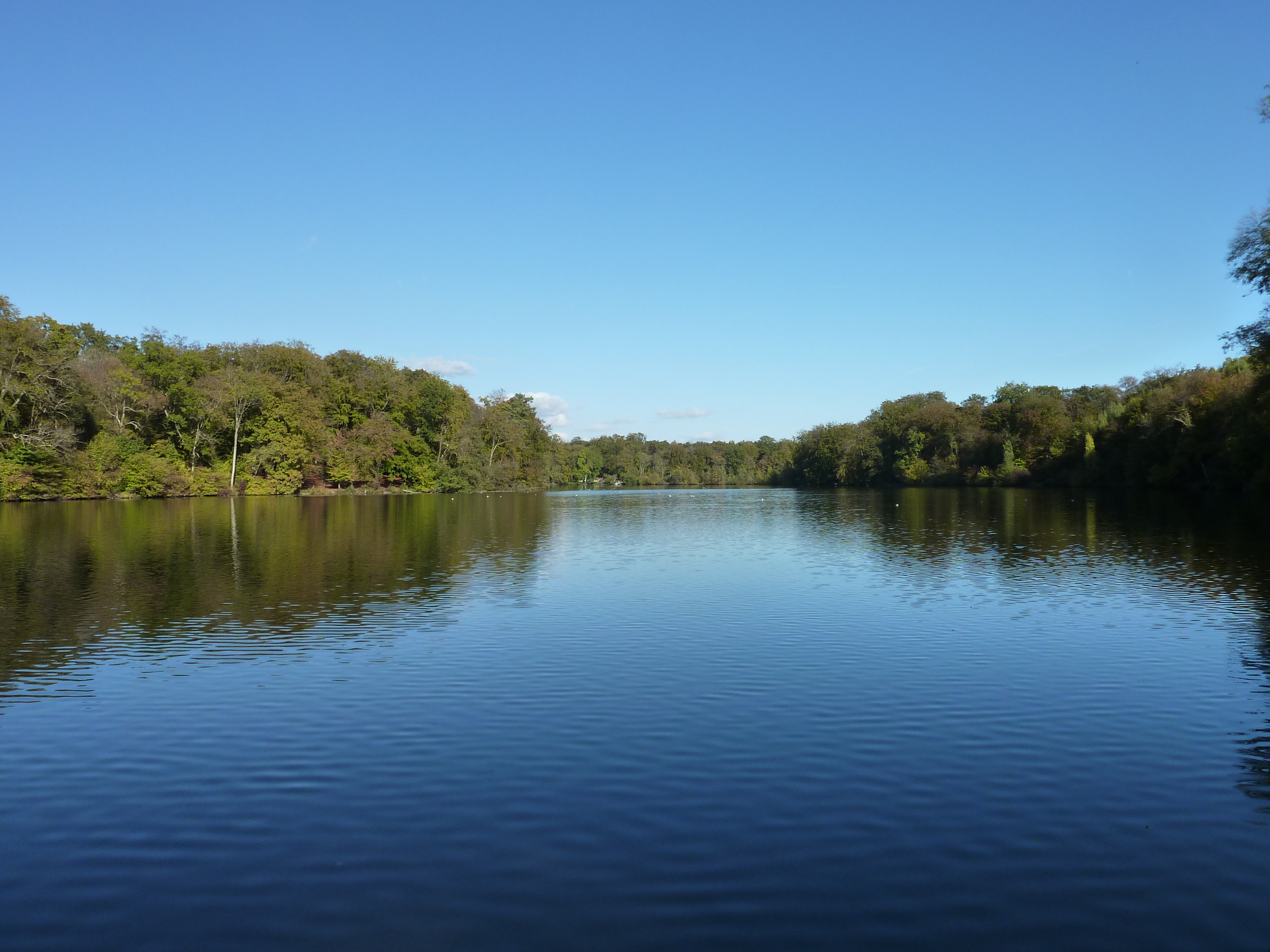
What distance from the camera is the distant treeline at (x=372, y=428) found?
63.4 m

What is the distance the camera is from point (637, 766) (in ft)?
28.4

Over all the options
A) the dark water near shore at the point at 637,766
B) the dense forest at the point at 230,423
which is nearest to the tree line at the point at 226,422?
the dense forest at the point at 230,423

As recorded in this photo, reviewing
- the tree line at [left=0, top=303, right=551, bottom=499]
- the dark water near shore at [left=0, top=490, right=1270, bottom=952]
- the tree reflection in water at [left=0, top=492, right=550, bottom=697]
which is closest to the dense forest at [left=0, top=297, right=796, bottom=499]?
the tree line at [left=0, top=303, right=551, bottom=499]

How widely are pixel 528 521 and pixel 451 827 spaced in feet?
136

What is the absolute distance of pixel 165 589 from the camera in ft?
68.7

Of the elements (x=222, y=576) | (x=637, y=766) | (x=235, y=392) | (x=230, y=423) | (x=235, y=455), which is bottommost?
(x=637, y=766)

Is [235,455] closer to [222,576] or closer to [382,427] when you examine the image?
[382,427]

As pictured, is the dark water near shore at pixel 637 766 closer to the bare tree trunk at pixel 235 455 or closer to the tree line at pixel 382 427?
the tree line at pixel 382 427

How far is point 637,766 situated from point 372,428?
302 feet

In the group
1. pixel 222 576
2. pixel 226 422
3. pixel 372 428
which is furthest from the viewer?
pixel 372 428

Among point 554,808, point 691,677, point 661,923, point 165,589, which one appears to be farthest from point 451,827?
point 165,589

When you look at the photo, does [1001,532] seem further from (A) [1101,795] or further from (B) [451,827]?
(B) [451,827]

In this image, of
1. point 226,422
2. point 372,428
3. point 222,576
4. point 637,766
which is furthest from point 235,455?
point 637,766

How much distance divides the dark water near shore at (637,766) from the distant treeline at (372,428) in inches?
1473
